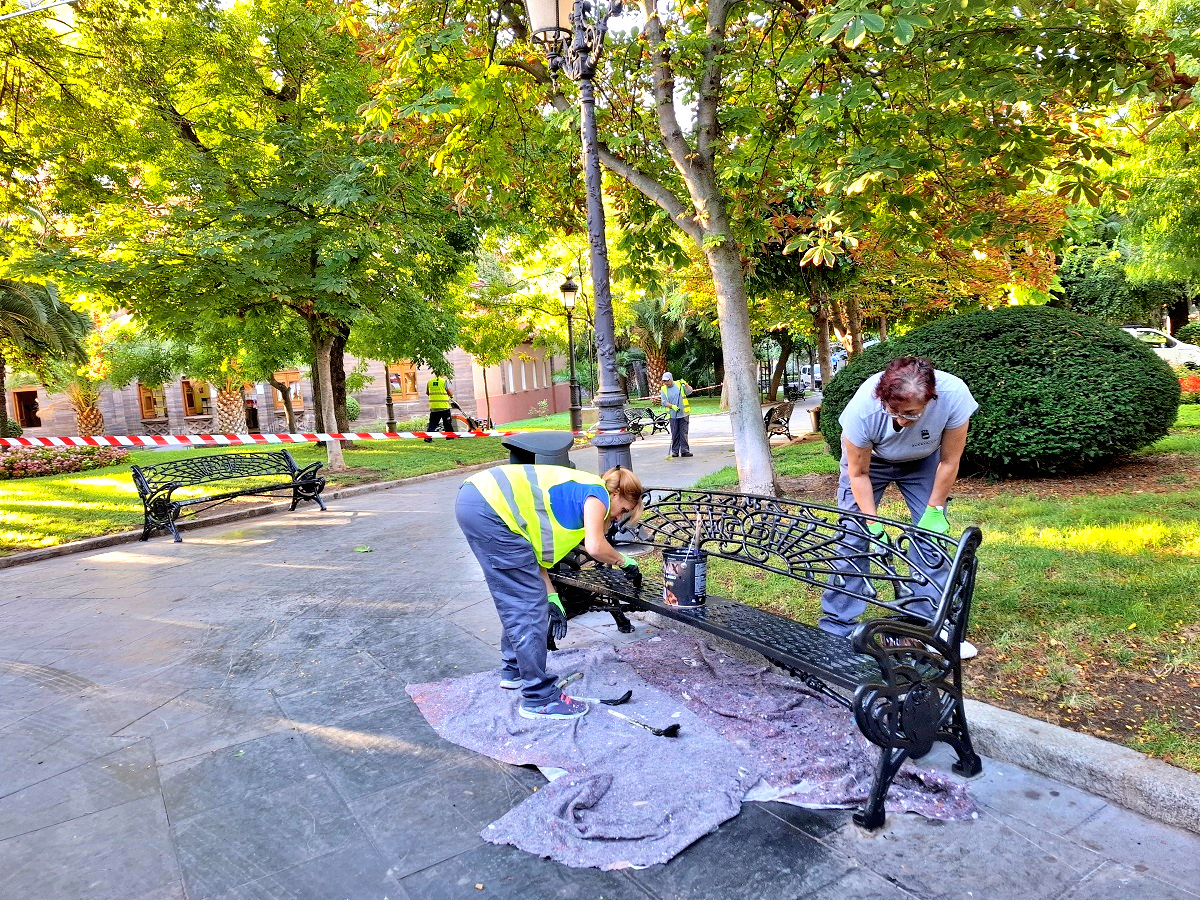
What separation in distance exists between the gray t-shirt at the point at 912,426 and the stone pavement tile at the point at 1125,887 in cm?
195

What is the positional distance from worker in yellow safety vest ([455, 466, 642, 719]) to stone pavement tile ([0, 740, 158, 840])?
1.65 meters

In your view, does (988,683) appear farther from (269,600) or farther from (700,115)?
(700,115)

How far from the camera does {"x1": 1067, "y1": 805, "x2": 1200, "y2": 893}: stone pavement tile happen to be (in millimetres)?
2227

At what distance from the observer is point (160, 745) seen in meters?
3.46

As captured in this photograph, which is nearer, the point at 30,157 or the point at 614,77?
the point at 614,77

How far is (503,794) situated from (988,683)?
2245 millimetres

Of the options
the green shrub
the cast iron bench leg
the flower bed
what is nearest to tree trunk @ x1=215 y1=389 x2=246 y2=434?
the flower bed

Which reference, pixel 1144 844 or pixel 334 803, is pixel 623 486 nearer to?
pixel 334 803

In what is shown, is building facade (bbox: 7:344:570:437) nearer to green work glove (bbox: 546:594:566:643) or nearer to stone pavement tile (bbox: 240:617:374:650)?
stone pavement tile (bbox: 240:617:374:650)

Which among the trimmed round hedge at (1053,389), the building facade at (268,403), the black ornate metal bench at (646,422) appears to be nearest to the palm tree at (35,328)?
the building facade at (268,403)

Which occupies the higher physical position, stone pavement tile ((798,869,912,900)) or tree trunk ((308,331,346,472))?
tree trunk ((308,331,346,472))

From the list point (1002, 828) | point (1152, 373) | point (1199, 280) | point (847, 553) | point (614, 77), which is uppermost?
point (614, 77)

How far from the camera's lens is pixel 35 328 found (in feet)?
A: 60.5

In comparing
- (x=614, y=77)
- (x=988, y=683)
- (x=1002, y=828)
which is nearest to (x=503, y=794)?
(x=1002, y=828)
